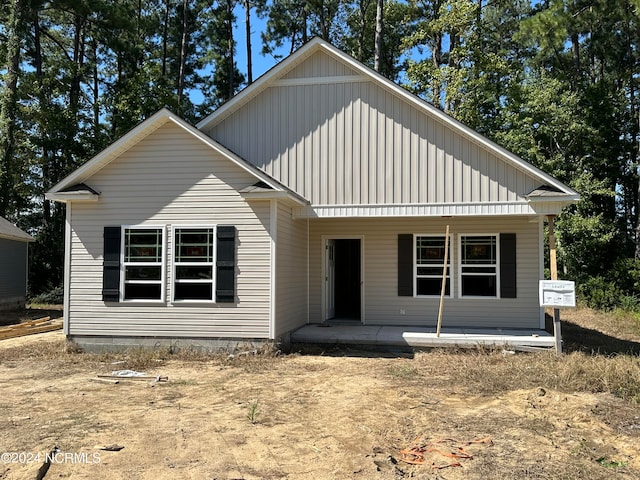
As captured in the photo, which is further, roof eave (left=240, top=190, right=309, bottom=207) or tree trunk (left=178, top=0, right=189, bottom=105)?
tree trunk (left=178, top=0, right=189, bottom=105)

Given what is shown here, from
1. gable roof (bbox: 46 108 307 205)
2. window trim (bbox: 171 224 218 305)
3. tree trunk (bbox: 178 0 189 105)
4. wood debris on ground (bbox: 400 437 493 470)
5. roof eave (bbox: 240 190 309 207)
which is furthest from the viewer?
tree trunk (bbox: 178 0 189 105)

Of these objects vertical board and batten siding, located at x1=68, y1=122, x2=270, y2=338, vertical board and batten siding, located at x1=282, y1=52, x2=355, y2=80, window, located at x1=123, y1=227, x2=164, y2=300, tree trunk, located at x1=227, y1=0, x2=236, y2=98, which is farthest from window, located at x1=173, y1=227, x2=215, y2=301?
tree trunk, located at x1=227, y1=0, x2=236, y2=98

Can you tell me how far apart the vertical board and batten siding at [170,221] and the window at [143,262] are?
0.56ft

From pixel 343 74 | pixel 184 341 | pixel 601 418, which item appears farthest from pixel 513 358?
pixel 343 74

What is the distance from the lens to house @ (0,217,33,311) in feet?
60.2

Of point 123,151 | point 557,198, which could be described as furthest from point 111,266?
point 557,198

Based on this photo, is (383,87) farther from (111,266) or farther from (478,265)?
(111,266)

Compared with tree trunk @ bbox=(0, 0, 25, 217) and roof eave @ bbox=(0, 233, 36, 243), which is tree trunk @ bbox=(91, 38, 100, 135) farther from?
roof eave @ bbox=(0, 233, 36, 243)

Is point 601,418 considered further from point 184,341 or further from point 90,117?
point 90,117

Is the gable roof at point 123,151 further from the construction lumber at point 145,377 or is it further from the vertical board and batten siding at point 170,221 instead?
the construction lumber at point 145,377

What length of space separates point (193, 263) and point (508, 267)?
6.73 metres

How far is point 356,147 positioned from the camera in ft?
36.9

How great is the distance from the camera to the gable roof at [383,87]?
10305 millimetres

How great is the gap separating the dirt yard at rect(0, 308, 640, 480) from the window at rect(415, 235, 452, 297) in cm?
276
